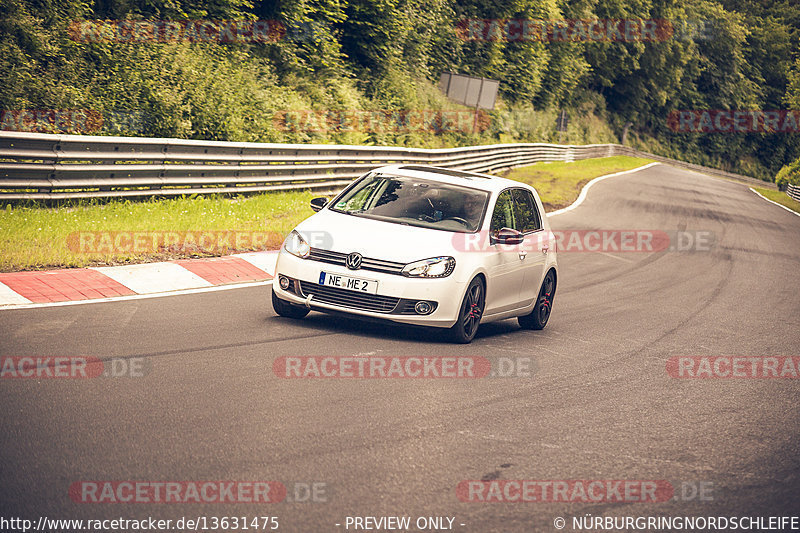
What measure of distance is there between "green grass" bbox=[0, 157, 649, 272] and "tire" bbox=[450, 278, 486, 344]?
4.36m

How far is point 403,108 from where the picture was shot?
3481 centimetres

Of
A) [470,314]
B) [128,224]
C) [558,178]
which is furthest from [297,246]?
[558,178]

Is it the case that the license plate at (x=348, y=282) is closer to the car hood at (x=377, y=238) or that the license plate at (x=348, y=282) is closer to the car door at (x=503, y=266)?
the car hood at (x=377, y=238)

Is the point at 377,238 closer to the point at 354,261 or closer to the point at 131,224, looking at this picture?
the point at 354,261

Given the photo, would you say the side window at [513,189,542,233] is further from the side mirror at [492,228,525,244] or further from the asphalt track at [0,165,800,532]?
the asphalt track at [0,165,800,532]

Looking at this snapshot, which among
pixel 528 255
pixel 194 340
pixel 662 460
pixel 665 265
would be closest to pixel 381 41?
pixel 665 265

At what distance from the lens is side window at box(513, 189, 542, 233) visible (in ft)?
33.7

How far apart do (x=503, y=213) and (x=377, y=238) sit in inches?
70.6

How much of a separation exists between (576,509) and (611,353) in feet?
15.7

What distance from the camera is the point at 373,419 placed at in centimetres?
611

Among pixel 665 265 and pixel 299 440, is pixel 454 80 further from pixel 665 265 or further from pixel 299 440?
pixel 299 440

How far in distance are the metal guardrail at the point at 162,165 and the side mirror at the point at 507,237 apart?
638cm

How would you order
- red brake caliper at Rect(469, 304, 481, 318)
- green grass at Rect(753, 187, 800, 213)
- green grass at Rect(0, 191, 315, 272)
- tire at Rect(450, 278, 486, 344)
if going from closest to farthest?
tire at Rect(450, 278, 486, 344)
red brake caliper at Rect(469, 304, 481, 318)
green grass at Rect(0, 191, 315, 272)
green grass at Rect(753, 187, 800, 213)

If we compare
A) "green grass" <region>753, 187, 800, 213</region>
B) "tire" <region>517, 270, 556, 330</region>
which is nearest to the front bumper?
"tire" <region>517, 270, 556, 330</region>
